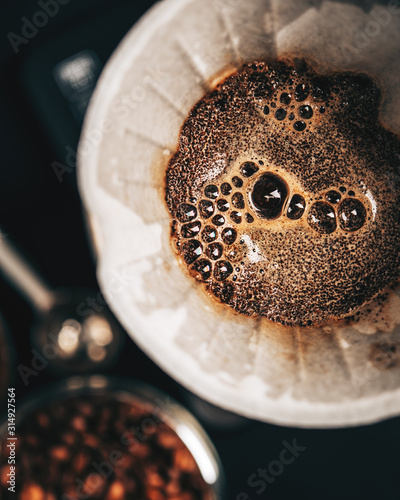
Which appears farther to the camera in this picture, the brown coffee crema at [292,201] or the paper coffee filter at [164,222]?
the brown coffee crema at [292,201]

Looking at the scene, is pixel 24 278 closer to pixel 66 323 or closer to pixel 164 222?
pixel 66 323

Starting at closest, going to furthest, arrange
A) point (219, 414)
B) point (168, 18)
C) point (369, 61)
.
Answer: point (168, 18), point (369, 61), point (219, 414)

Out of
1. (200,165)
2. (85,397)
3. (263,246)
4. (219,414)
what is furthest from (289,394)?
(85,397)

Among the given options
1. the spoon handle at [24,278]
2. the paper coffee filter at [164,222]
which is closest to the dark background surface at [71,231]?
the spoon handle at [24,278]

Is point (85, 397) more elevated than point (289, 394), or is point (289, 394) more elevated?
point (289, 394)

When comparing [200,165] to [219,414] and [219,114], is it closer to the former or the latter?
[219,114]

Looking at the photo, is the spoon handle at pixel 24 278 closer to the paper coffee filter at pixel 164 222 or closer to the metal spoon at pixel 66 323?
the metal spoon at pixel 66 323
